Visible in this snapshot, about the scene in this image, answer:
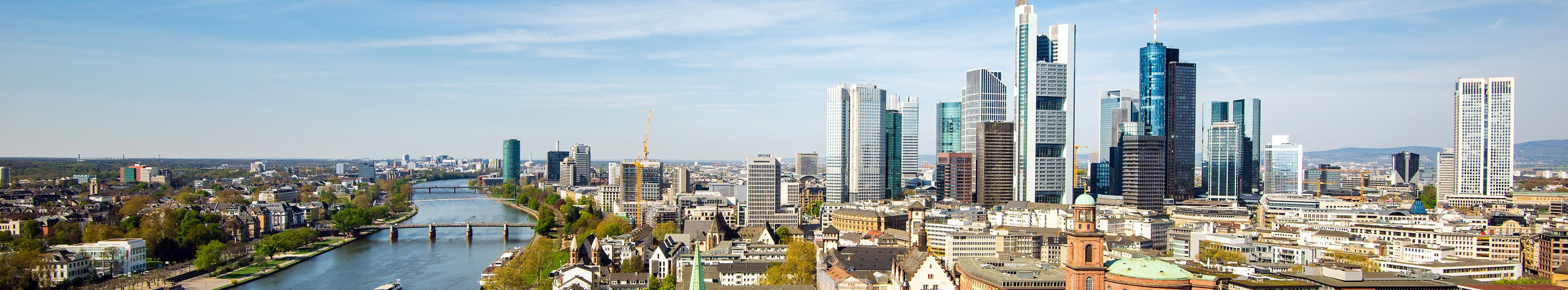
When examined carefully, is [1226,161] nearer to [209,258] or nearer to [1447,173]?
[1447,173]

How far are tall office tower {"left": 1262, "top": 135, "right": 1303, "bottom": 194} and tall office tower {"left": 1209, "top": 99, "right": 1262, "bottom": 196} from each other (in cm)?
67

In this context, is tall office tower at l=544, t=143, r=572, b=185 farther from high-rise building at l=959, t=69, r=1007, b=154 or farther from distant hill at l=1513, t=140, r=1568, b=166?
distant hill at l=1513, t=140, r=1568, b=166

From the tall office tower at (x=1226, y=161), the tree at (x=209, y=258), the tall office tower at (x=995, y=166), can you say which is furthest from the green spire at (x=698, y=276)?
→ the tall office tower at (x=1226, y=161)

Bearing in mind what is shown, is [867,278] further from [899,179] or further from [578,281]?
[899,179]

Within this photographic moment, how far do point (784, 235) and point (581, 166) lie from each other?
6920 centimetres

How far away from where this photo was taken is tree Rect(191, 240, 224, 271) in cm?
3566

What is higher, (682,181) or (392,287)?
(682,181)

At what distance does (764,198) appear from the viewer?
4978cm

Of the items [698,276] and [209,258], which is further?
[209,258]

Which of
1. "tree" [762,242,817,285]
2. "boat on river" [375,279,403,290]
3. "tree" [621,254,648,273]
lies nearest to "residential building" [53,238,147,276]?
"boat on river" [375,279,403,290]

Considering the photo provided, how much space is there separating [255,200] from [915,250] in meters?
55.0

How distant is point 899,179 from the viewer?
75.6 m

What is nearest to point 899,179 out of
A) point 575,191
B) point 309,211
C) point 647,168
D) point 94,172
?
point 647,168

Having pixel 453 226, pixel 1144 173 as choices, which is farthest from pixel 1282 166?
pixel 453 226
